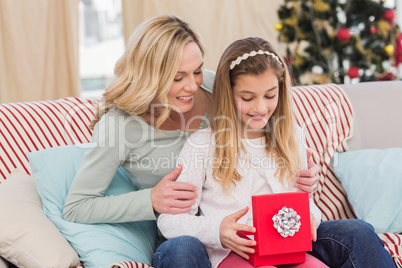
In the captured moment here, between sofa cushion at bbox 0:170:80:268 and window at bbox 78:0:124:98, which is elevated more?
window at bbox 78:0:124:98

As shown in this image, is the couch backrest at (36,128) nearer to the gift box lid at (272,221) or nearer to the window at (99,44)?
the gift box lid at (272,221)

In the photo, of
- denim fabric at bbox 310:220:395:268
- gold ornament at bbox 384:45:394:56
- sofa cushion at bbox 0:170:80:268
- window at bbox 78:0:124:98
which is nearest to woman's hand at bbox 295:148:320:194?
denim fabric at bbox 310:220:395:268

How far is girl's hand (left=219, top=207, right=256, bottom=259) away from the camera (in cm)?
147

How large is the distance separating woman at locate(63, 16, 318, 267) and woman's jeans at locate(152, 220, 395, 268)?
15 cm

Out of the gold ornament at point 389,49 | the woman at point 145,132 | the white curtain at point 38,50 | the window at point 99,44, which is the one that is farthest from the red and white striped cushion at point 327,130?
the window at point 99,44

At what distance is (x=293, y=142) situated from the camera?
1826 mm

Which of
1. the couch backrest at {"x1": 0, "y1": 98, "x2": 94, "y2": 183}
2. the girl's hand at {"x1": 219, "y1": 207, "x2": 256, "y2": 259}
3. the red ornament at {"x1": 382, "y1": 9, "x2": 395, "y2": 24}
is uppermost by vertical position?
the red ornament at {"x1": 382, "y1": 9, "x2": 395, "y2": 24}

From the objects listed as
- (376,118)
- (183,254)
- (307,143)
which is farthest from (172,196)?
(376,118)

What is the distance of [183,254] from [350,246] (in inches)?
19.7

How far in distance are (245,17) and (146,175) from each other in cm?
242

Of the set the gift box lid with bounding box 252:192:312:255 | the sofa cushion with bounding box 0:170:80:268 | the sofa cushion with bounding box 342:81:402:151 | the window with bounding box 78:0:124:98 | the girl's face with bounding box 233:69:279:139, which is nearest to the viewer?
the gift box lid with bounding box 252:192:312:255

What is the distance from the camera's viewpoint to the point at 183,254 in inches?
58.3

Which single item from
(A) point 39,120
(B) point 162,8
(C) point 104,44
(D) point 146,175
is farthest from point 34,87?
(D) point 146,175

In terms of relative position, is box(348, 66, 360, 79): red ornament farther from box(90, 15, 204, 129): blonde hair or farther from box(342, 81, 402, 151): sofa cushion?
box(90, 15, 204, 129): blonde hair
